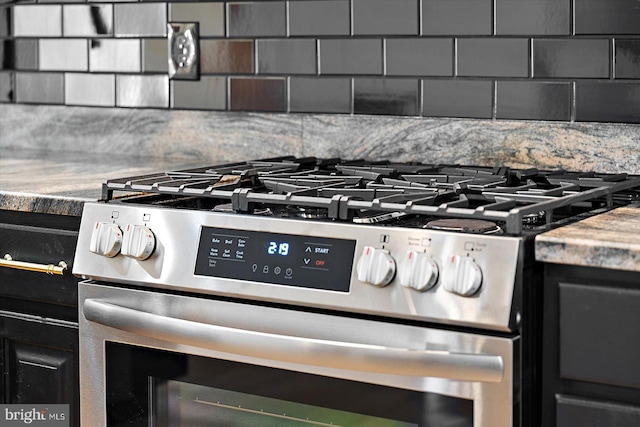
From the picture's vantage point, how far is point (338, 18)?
8.18 feet

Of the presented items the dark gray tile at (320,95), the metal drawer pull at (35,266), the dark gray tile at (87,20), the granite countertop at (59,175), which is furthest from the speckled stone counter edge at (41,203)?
the dark gray tile at (87,20)

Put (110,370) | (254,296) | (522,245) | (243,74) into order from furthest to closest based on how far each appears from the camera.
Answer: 1. (243,74)
2. (110,370)
3. (254,296)
4. (522,245)

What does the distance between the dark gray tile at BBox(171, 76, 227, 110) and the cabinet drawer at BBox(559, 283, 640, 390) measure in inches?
55.6

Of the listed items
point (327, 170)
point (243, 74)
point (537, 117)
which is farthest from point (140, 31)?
point (537, 117)

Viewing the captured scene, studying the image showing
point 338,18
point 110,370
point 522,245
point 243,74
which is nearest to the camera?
point 522,245

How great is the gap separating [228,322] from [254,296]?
0.08 meters

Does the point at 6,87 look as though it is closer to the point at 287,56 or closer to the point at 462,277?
the point at 287,56

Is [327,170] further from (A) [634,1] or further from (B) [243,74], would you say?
(A) [634,1]

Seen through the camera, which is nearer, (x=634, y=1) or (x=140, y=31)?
(x=634, y=1)

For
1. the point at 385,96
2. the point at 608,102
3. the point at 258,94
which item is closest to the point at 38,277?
the point at 258,94

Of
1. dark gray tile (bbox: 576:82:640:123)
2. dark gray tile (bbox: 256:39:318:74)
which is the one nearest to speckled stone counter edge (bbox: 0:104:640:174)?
dark gray tile (bbox: 576:82:640:123)

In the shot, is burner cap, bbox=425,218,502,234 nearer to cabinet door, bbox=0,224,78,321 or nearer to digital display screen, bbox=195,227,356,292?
digital display screen, bbox=195,227,356,292

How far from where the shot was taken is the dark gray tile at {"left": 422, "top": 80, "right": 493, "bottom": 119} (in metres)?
2.33

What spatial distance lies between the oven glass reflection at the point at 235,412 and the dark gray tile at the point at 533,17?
104 cm
